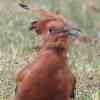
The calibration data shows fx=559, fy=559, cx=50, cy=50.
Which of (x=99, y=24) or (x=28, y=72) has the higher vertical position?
(x=99, y=24)

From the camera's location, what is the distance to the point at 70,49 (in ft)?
21.7

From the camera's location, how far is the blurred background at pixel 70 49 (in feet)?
18.8

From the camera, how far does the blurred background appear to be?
5.72 m

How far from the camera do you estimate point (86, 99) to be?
5.43m

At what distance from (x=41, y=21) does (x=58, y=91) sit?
489 mm

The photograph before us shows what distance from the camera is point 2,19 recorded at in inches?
303

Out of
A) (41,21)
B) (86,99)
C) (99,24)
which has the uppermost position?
(99,24)

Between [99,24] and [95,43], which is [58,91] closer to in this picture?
[95,43]

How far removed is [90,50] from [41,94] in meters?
3.42

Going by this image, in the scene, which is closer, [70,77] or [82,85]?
[70,77]

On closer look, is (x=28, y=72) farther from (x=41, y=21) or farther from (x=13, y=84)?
(x=13, y=84)

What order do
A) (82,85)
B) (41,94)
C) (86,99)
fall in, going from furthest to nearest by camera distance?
(82,85)
(86,99)
(41,94)

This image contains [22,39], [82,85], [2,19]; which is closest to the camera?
[82,85]

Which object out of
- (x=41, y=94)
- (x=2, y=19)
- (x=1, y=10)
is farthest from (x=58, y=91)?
(x=1, y=10)
